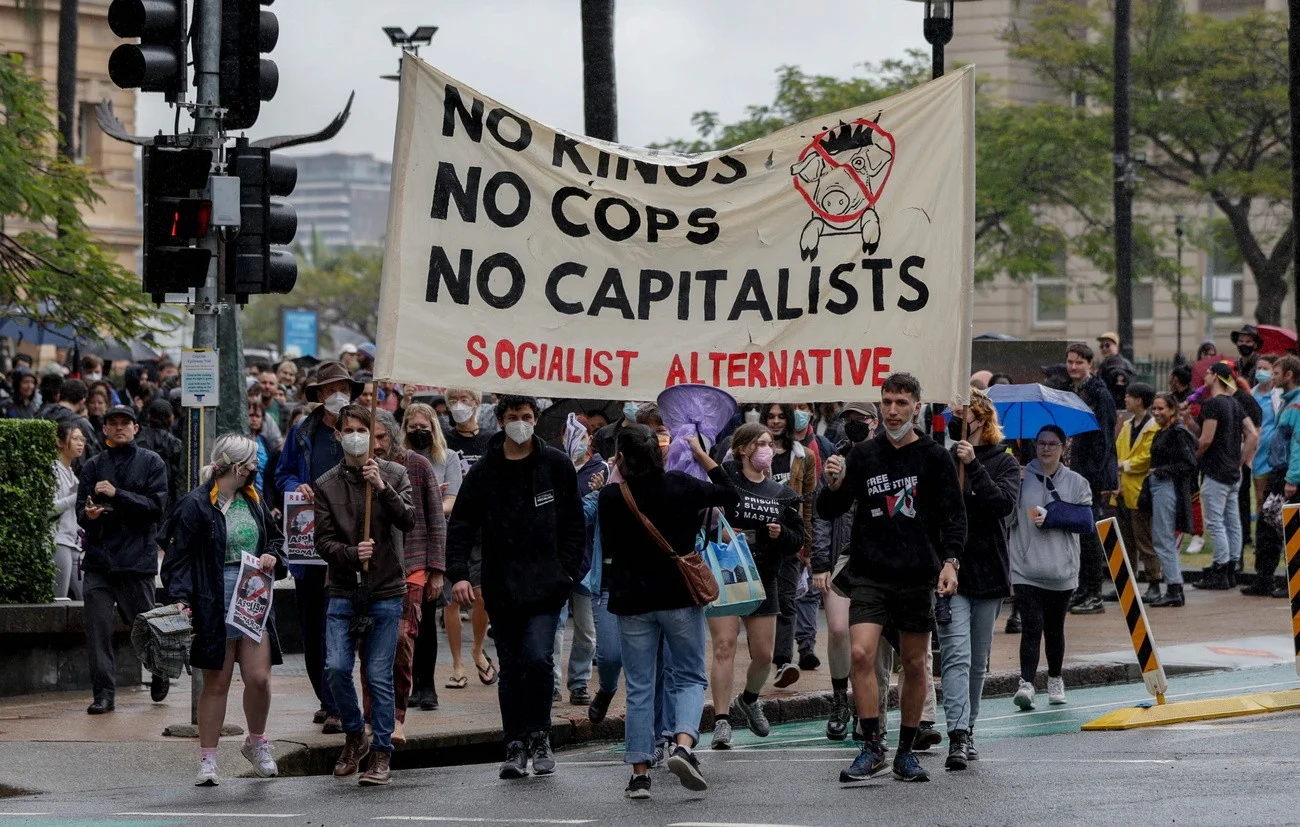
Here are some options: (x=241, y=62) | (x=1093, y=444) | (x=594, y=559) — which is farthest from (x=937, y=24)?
(x=1093, y=444)

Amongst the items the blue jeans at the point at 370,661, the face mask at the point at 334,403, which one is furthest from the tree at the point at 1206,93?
the blue jeans at the point at 370,661

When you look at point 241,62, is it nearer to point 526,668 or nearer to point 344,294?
point 526,668

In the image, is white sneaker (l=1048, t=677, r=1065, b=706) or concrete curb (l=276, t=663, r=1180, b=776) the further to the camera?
white sneaker (l=1048, t=677, r=1065, b=706)

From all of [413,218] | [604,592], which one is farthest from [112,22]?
[604,592]

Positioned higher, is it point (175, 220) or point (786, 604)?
point (175, 220)

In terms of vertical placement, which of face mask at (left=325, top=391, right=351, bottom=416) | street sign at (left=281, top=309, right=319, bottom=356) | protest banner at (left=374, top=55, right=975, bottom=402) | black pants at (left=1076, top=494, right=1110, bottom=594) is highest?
street sign at (left=281, top=309, right=319, bottom=356)

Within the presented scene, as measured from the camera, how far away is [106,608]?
13.2 m

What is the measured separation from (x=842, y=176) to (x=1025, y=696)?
377 centimetres

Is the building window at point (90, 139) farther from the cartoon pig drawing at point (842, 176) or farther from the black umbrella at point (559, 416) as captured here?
the cartoon pig drawing at point (842, 176)

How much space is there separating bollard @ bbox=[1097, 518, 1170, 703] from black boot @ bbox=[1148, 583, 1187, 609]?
6044mm

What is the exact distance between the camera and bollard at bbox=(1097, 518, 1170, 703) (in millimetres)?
→ 12367

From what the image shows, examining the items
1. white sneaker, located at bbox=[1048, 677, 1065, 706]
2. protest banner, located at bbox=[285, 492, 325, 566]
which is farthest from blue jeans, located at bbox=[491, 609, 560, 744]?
white sneaker, located at bbox=[1048, 677, 1065, 706]

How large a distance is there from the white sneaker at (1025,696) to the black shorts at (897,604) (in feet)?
10.6

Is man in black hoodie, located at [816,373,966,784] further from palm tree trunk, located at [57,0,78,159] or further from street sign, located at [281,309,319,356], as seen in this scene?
street sign, located at [281,309,319,356]
